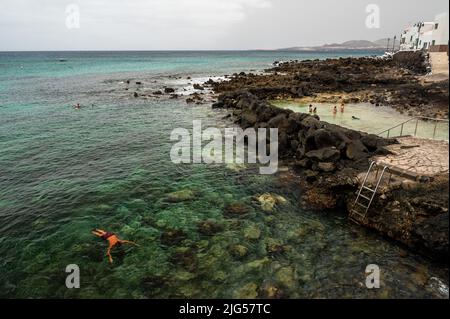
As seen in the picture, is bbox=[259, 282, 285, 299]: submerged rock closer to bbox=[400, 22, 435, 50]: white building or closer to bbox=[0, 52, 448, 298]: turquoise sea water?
bbox=[0, 52, 448, 298]: turquoise sea water

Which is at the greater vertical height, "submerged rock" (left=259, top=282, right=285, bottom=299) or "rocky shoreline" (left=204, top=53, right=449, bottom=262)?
"rocky shoreline" (left=204, top=53, right=449, bottom=262)

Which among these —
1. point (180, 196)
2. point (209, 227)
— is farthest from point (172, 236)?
point (180, 196)

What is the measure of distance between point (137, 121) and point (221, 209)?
2358cm

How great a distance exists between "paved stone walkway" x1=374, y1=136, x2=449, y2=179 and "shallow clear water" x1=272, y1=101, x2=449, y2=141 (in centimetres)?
301

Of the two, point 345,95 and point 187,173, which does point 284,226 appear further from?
point 345,95

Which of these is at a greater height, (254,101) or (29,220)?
(254,101)

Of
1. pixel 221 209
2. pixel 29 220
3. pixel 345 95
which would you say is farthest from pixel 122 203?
pixel 345 95

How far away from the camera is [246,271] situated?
454 inches

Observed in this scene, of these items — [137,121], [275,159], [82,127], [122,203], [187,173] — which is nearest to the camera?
[122,203]

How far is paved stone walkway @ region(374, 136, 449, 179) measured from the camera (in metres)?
14.4

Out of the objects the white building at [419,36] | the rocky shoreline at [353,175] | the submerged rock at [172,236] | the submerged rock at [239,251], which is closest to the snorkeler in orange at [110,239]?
the submerged rock at [172,236]

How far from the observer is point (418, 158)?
51.6 feet

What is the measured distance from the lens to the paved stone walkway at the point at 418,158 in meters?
14.4

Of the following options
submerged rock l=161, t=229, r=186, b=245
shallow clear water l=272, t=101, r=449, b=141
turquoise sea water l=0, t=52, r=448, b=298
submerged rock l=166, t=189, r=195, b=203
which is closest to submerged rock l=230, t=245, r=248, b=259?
turquoise sea water l=0, t=52, r=448, b=298
